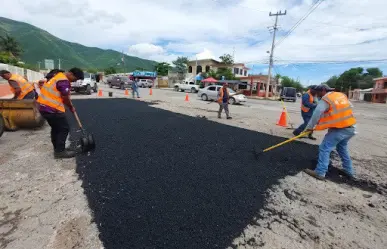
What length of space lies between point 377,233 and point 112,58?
182533mm

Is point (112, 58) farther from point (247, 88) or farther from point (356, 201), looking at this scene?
point (356, 201)

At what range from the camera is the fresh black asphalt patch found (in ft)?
6.41

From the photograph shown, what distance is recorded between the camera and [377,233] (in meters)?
2.17

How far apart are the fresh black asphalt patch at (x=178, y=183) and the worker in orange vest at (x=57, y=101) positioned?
0.56m

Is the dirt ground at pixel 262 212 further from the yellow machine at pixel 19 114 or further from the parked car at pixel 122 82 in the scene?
the parked car at pixel 122 82

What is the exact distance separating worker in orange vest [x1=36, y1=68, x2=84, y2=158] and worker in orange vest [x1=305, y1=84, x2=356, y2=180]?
4.03 metres

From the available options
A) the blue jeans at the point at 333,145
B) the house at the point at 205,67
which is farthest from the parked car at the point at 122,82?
the blue jeans at the point at 333,145

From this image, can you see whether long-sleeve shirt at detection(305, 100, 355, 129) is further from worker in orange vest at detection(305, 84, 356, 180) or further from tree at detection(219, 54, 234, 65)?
tree at detection(219, 54, 234, 65)

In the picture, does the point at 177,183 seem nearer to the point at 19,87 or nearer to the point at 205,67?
the point at 19,87

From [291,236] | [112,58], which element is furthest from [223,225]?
[112,58]

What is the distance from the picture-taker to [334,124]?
10.6 feet

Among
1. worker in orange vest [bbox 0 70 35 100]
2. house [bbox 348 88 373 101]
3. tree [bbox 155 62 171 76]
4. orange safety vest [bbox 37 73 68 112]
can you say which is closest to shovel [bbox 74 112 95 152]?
orange safety vest [bbox 37 73 68 112]

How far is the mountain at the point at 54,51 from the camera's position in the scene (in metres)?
114

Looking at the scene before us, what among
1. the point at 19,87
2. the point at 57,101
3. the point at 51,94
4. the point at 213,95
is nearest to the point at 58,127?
the point at 57,101
